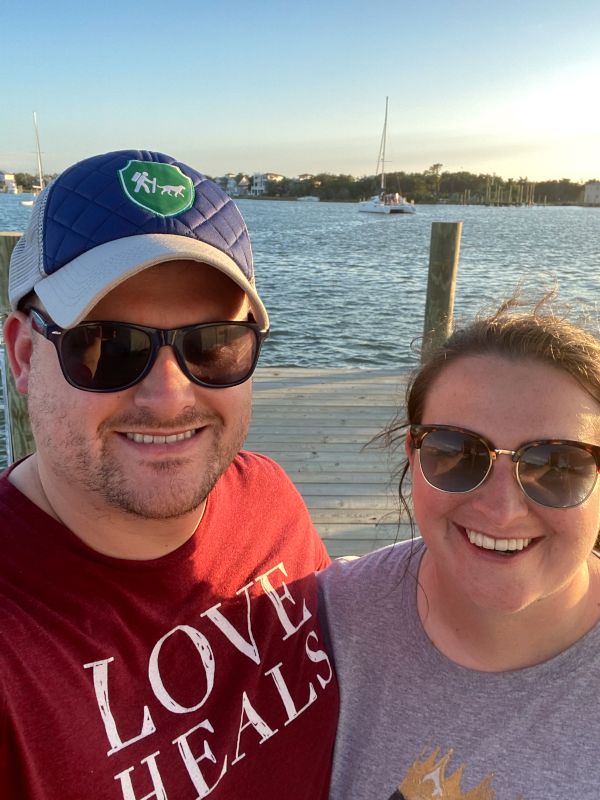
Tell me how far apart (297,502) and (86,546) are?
2.43ft

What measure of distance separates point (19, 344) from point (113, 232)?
1.16 feet

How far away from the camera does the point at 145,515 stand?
4.44ft

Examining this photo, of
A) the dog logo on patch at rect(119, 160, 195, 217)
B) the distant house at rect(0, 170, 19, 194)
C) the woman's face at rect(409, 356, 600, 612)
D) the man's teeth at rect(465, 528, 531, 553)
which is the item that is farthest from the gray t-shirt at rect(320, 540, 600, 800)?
the distant house at rect(0, 170, 19, 194)

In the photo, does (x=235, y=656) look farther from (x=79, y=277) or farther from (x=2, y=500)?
(x=79, y=277)

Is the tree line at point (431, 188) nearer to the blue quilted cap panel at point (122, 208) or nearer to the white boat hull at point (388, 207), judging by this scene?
the white boat hull at point (388, 207)

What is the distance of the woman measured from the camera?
4.22 ft

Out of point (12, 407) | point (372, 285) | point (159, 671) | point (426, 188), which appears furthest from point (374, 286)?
point (426, 188)

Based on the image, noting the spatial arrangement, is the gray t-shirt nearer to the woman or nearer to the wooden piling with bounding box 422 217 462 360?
the woman

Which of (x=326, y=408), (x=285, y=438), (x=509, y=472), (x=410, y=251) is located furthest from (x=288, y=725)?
(x=410, y=251)

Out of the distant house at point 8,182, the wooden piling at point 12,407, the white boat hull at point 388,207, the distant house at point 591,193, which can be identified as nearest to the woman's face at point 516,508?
the wooden piling at point 12,407

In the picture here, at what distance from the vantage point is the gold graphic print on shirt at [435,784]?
1292 millimetres

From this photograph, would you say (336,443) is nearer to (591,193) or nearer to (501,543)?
(501,543)

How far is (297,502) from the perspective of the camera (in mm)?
1902

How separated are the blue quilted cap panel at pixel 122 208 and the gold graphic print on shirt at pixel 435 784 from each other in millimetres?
1159
